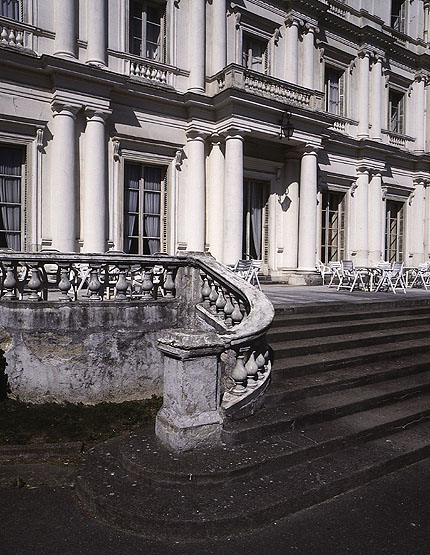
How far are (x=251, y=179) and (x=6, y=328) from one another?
9.11m

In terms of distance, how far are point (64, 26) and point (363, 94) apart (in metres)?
10.0

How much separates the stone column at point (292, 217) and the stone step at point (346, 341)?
657 centimetres

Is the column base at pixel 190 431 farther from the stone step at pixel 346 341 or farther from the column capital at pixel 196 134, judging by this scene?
the column capital at pixel 196 134

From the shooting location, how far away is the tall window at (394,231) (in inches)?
686

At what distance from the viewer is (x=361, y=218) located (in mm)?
15758

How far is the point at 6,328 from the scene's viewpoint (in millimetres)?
5617

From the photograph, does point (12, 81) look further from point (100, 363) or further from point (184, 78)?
point (100, 363)

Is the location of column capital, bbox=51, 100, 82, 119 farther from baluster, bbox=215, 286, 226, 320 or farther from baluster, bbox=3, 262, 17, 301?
baluster, bbox=215, 286, 226, 320

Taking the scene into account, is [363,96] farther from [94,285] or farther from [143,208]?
[94,285]

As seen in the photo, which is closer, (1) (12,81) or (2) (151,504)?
(2) (151,504)

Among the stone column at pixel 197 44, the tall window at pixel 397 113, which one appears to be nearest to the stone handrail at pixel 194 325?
the stone column at pixel 197 44

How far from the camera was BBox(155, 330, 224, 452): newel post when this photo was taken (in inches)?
147

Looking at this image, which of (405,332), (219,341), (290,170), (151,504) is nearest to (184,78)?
(290,170)

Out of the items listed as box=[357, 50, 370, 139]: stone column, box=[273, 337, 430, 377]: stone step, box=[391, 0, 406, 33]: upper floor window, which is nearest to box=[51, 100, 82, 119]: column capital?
box=[273, 337, 430, 377]: stone step
